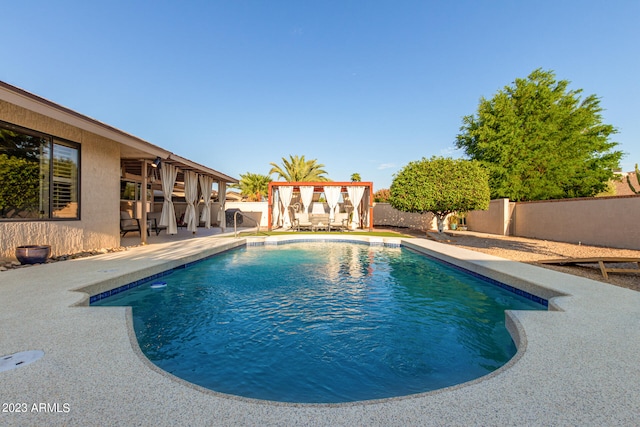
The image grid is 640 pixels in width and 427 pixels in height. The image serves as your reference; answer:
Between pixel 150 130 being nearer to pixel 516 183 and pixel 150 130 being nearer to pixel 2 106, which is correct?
pixel 2 106

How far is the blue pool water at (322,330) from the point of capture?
2654mm

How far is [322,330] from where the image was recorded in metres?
3.68

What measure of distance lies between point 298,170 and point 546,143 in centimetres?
1609

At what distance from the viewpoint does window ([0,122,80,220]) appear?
5.67 metres

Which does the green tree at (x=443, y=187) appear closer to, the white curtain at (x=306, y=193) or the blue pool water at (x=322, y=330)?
the white curtain at (x=306, y=193)

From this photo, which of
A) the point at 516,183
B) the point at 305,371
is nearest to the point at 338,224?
the point at 516,183

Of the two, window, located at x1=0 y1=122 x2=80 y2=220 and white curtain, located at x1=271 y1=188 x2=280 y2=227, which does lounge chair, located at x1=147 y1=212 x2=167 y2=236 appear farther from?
window, located at x1=0 y1=122 x2=80 y2=220

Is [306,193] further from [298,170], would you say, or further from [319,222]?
[298,170]

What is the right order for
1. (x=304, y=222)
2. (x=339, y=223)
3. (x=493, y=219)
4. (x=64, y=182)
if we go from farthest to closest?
(x=493, y=219), (x=304, y=222), (x=339, y=223), (x=64, y=182)

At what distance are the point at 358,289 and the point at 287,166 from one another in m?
20.9

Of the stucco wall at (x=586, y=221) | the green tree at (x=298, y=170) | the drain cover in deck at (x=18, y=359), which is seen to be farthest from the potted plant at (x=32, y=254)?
the green tree at (x=298, y=170)

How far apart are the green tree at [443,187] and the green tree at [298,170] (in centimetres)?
1303

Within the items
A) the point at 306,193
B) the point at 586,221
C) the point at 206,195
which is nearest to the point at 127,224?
the point at 206,195

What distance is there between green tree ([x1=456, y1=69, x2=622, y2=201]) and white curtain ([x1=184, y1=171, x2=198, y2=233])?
1609 cm
